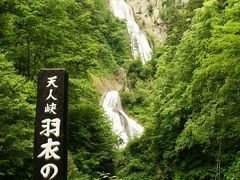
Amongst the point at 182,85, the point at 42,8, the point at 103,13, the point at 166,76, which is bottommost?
the point at 182,85

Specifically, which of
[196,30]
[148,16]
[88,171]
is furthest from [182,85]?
[148,16]

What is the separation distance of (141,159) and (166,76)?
5582 mm

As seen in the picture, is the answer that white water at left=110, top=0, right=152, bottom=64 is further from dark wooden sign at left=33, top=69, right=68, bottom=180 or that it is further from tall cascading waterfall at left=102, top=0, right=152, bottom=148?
dark wooden sign at left=33, top=69, right=68, bottom=180

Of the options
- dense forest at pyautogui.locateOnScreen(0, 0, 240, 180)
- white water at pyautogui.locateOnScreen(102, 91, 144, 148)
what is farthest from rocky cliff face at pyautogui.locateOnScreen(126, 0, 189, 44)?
dense forest at pyautogui.locateOnScreen(0, 0, 240, 180)

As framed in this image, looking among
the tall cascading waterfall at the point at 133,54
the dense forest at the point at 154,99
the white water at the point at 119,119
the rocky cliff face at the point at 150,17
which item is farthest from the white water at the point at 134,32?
the dense forest at the point at 154,99

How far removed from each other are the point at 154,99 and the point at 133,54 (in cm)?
4088

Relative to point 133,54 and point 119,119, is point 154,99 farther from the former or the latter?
point 133,54

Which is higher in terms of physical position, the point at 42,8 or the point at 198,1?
the point at 198,1

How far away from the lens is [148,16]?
71750 mm

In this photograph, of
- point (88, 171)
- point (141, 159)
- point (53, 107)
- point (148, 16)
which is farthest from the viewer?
point (148, 16)

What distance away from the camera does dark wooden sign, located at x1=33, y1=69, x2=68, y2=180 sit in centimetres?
457

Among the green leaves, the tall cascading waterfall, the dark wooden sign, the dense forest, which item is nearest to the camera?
the dark wooden sign

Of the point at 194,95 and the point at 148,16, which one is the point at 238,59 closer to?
the point at 194,95

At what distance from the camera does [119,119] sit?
40438 mm
